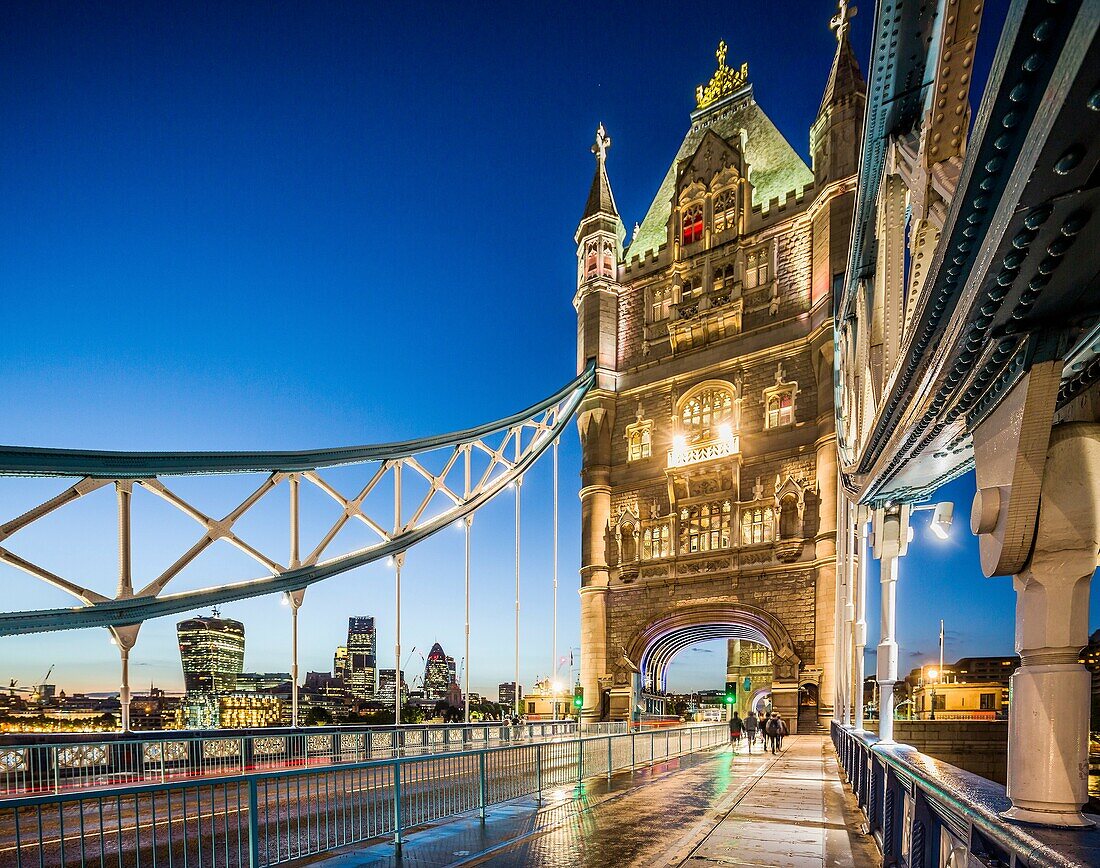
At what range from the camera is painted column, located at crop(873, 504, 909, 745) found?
906cm

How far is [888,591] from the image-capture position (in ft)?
29.7

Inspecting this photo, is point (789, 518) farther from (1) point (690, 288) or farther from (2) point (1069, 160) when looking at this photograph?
(2) point (1069, 160)

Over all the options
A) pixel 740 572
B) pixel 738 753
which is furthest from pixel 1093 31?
pixel 740 572

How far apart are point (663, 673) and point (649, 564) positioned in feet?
Result: 26.0

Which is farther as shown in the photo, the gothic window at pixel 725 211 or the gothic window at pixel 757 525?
the gothic window at pixel 725 211

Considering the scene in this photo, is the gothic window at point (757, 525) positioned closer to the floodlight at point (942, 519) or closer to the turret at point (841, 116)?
the turret at point (841, 116)

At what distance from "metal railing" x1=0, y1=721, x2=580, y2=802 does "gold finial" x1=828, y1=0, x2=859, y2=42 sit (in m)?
32.1

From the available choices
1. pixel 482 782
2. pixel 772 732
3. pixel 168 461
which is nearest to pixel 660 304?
pixel 772 732

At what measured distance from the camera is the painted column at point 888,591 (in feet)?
29.7

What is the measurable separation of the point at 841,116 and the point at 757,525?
719 inches

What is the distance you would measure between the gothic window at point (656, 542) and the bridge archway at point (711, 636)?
2751mm

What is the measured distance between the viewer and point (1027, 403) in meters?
3.75

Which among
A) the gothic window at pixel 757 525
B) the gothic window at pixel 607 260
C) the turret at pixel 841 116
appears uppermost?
the turret at pixel 841 116

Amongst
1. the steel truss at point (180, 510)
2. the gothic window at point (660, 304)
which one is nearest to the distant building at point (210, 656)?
the steel truss at point (180, 510)
